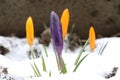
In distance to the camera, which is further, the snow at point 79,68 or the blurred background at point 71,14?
the blurred background at point 71,14

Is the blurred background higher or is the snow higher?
the blurred background

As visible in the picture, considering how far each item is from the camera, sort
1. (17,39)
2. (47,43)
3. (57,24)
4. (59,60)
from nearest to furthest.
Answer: (57,24) < (59,60) < (47,43) < (17,39)

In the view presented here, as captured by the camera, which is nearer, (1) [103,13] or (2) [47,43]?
(2) [47,43]

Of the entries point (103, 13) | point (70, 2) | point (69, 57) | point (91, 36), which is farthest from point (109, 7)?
point (91, 36)

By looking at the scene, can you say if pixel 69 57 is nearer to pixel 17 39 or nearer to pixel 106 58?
pixel 106 58

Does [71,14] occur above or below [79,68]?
above

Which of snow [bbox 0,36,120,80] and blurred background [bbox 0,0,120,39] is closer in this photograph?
snow [bbox 0,36,120,80]

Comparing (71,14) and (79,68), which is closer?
(79,68)

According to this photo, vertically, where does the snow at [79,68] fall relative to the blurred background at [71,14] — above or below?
below
